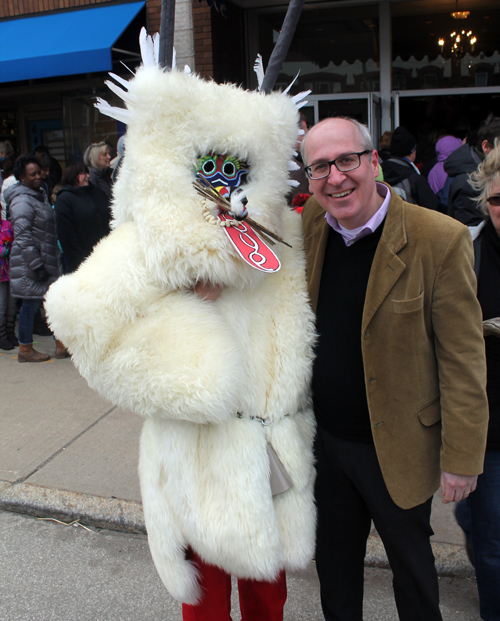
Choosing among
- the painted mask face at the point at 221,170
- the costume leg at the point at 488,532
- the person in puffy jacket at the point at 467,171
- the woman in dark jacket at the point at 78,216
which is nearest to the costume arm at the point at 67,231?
the woman in dark jacket at the point at 78,216

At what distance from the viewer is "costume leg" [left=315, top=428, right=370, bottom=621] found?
195 cm

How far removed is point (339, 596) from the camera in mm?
2051

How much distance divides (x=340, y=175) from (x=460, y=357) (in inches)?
27.2

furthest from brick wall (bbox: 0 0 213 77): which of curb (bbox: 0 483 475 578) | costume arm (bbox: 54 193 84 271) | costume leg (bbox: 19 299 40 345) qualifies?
curb (bbox: 0 483 475 578)

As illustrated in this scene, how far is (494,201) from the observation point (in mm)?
2033

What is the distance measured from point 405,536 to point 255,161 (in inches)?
53.2

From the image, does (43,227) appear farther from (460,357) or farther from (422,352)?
(460,357)

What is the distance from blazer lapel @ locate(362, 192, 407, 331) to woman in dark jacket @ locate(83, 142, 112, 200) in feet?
14.4

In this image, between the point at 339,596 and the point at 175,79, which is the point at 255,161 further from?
the point at 339,596

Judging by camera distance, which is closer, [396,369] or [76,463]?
[396,369]

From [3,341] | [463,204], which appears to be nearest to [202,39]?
[3,341]

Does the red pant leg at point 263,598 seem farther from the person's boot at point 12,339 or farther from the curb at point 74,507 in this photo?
the person's boot at point 12,339

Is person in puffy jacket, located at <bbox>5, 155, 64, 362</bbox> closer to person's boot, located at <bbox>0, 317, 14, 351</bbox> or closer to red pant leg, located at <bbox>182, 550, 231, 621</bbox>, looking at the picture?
person's boot, located at <bbox>0, 317, 14, 351</bbox>

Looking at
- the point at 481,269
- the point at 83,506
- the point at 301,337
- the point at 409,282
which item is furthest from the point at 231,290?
the point at 83,506
